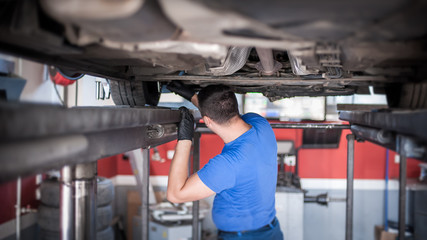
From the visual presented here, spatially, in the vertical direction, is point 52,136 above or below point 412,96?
below

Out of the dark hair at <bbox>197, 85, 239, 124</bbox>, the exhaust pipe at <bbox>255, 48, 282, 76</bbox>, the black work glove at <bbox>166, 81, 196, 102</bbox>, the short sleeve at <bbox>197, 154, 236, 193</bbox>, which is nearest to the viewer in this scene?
the exhaust pipe at <bbox>255, 48, 282, 76</bbox>

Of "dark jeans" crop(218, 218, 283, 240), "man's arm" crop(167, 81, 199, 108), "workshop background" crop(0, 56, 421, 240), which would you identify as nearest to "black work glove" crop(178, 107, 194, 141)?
"man's arm" crop(167, 81, 199, 108)

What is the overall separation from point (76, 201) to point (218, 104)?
33.1 inches

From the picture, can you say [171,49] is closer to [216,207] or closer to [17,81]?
[17,81]

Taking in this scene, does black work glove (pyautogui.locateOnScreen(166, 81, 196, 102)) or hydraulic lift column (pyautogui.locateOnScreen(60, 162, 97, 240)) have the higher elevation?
black work glove (pyautogui.locateOnScreen(166, 81, 196, 102))

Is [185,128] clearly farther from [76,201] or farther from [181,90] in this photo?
[76,201]

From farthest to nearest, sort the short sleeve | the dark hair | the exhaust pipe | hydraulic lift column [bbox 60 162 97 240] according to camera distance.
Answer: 1. the dark hair
2. the short sleeve
3. the exhaust pipe
4. hydraulic lift column [bbox 60 162 97 240]

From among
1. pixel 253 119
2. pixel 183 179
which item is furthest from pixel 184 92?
pixel 183 179

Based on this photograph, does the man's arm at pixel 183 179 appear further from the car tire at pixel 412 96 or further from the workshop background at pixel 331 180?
the workshop background at pixel 331 180

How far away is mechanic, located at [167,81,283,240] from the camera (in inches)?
58.9

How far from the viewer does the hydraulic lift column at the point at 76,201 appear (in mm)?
1078

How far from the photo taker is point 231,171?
1505 mm

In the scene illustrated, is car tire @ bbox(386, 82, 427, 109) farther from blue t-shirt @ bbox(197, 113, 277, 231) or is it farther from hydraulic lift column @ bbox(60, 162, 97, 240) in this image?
hydraulic lift column @ bbox(60, 162, 97, 240)

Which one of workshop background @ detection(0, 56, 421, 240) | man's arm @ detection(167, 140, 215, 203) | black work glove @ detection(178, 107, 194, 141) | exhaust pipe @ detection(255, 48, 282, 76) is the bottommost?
workshop background @ detection(0, 56, 421, 240)
